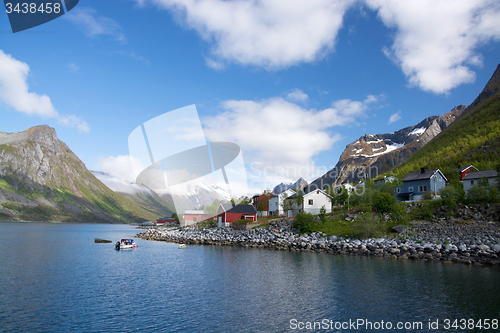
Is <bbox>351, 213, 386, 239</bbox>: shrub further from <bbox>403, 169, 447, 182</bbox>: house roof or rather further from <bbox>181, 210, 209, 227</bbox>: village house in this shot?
<bbox>181, 210, 209, 227</bbox>: village house

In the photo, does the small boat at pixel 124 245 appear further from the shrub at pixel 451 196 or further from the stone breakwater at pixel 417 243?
the shrub at pixel 451 196

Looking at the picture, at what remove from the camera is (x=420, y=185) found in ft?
255

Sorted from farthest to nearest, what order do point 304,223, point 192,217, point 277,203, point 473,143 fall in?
point 192,217 < point 473,143 < point 277,203 < point 304,223

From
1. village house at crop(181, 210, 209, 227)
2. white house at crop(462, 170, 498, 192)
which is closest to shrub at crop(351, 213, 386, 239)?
white house at crop(462, 170, 498, 192)

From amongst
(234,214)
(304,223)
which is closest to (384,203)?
(304,223)

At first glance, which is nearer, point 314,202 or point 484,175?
point 484,175

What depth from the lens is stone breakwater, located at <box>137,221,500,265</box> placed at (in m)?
36.6

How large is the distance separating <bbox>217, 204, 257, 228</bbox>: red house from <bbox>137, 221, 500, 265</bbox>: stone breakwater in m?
22.5

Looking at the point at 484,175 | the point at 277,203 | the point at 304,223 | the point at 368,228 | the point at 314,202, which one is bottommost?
the point at 368,228

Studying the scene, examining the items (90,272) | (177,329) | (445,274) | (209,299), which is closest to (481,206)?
(445,274)

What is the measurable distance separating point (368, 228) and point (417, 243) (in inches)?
330

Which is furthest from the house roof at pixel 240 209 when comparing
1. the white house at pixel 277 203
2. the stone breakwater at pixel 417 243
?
the stone breakwater at pixel 417 243

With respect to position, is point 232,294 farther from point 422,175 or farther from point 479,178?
point 422,175

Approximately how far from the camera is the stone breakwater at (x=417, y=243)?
36603 mm
